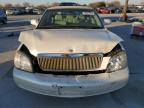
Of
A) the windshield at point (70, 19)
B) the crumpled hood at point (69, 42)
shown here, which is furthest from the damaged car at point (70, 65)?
the windshield at point (70, 19)

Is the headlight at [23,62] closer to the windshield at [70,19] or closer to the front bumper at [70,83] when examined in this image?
the front bumper at [70,83]

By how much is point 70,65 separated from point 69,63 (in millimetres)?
35

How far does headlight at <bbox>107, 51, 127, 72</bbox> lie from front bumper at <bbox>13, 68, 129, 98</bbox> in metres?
0.10

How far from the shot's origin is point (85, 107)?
4.60 m

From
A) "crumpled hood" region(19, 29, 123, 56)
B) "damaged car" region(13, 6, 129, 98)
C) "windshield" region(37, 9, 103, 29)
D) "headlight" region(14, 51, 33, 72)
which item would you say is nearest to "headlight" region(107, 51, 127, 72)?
"damaged car" region(13, 6, 129, 98)

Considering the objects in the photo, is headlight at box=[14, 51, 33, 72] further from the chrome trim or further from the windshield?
the windshield

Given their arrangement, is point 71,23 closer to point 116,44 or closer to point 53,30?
point 53,30

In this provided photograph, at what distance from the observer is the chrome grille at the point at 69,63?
14.3 ft

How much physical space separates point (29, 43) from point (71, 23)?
167 centimetres

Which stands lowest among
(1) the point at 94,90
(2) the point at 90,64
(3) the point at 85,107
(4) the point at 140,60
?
(4) the point at 140,60

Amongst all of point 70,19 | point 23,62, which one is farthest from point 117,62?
point 70,19

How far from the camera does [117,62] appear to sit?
4.54 meters

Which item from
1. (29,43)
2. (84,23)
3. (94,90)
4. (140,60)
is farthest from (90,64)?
(140,60)

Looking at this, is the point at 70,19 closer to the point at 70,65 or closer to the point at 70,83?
the point at 70,65
